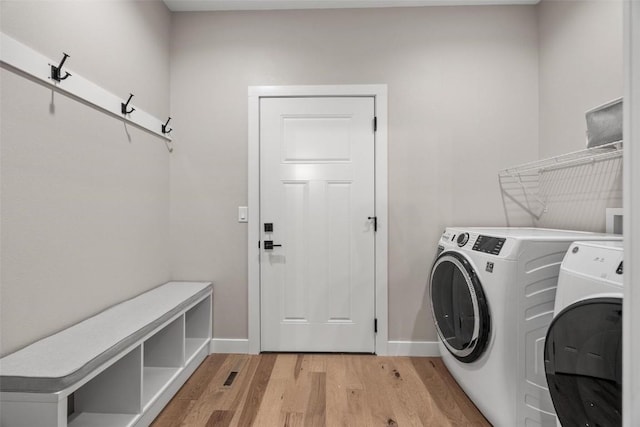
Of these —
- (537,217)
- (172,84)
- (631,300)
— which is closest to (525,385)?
(631,300)

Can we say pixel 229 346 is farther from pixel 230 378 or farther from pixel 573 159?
pixel 573 159

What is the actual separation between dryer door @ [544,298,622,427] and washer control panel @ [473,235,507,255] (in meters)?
0.44

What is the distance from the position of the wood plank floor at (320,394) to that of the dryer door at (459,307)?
30 cm

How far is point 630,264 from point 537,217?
2.15 m

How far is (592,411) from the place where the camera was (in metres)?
1.02

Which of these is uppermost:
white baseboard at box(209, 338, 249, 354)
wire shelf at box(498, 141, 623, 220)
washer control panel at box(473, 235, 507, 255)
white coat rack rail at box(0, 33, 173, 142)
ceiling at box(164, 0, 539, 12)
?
ceiling at box(164, 0, 539, 12)

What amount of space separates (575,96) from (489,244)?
123 cm

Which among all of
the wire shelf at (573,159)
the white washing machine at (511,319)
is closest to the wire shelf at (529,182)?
the wire shelf at (573,159)

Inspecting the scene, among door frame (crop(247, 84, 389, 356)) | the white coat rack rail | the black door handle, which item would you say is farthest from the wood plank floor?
the white coat rack rail

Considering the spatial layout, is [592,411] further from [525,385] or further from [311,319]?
[311,319]

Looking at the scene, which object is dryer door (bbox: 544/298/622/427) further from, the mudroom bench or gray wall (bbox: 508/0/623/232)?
the mudroom bench

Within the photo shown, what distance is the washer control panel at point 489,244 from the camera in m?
1.55

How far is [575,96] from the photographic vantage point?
80.0 inches

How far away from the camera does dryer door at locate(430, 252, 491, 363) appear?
157cm
